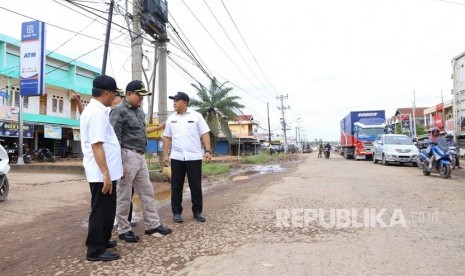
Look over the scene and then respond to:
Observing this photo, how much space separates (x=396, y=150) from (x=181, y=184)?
14.7 metres

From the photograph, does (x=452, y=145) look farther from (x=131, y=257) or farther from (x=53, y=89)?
(x=53, y=89)

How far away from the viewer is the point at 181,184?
5164 millimetres

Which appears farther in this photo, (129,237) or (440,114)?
(440,114)

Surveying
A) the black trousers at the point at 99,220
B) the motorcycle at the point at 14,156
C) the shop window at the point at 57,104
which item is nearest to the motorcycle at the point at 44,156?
the motorcycle at the point at 14,156

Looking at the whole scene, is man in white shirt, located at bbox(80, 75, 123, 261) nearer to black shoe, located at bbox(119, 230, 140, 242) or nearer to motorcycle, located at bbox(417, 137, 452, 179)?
black shoe, located at bbox(119, 230, 140, 242)

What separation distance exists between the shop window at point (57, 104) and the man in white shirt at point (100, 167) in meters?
28.7

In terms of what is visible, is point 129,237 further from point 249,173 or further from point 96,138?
point 249,173

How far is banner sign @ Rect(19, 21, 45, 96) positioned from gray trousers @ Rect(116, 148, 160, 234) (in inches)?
580

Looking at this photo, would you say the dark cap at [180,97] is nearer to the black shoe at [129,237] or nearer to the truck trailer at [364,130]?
the black shoe at [129,237]

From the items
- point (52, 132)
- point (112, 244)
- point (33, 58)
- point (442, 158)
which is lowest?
point (112, 244)

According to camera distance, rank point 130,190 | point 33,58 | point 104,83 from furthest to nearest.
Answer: point 33,58, point 130,190, point 104,83

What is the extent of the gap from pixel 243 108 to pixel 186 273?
103ft

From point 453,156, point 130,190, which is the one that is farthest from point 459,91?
point 130,190

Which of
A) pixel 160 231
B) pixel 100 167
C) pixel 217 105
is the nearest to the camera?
pixel 100 167
